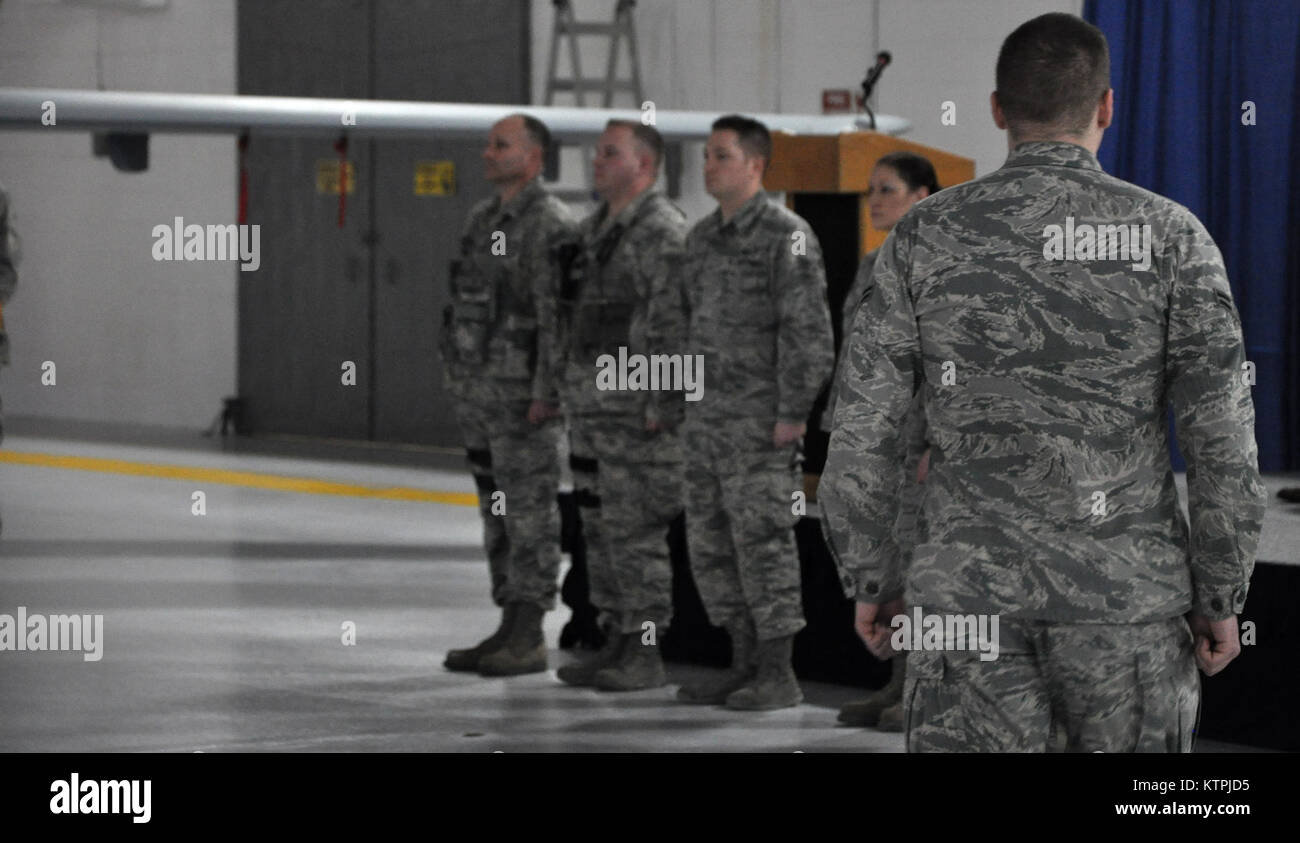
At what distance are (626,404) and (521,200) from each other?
0.79 m

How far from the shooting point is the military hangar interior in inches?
202

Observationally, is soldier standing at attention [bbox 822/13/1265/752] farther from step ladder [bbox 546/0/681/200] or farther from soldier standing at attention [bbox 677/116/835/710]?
step ladder [bbox 546/0/681/200]

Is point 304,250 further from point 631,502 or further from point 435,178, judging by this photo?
point 631,502

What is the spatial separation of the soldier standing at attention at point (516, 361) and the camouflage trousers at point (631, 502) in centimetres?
19

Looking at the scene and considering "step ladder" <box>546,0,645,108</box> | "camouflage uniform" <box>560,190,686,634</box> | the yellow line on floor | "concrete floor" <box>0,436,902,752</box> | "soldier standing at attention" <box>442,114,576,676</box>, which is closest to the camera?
"concrete floor" <box>0,436,902,752</box>

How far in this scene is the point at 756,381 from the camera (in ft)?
16.3

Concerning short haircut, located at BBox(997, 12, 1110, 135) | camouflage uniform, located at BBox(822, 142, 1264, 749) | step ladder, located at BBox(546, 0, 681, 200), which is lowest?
camouflage uniform, located at BBox(822, 142, 1264, 749)

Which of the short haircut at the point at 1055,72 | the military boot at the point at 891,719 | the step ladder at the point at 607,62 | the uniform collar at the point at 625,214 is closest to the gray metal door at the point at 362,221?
the step ladder at the point at 607,62

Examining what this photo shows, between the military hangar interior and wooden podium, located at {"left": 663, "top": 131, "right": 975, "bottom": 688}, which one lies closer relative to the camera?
the military hangar interior

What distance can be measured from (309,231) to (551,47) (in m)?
2.96

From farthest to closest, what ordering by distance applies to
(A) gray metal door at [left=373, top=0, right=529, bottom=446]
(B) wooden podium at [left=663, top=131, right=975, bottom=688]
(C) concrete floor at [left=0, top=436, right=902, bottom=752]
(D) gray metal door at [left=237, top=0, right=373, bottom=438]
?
(D) gray metal door at [left=237, top=0, right=373, bottom=438] < (A) gray metal door at [left=373, top=0, right=529, bottom=446] < (B) wooden podium at [left=663, top=131, right=975, bottom=688] < (C) concrete floor at [left=0, top=436, right=902, bottom=752]

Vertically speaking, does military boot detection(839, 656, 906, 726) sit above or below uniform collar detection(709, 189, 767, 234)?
below

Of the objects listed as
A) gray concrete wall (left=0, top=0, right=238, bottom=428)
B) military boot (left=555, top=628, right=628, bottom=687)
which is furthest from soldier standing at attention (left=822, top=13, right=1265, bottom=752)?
gray concrete wall (left=0, top=0, right=238, bottom=428)
